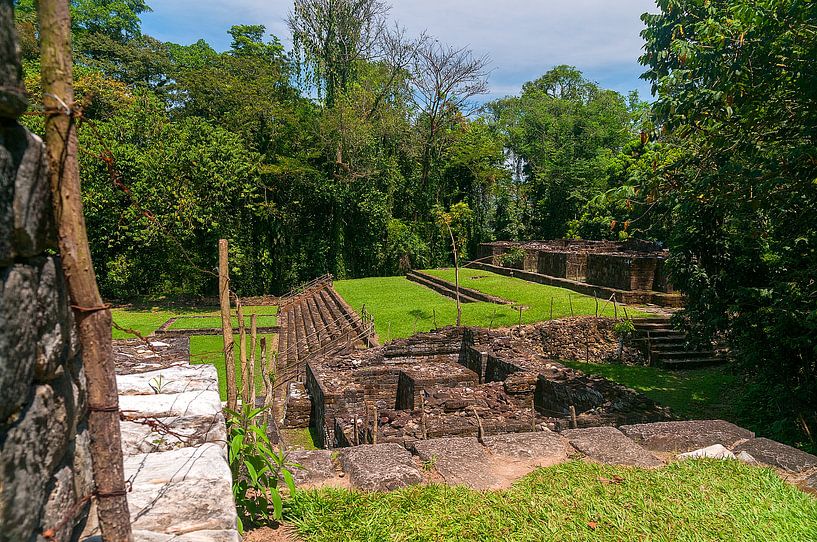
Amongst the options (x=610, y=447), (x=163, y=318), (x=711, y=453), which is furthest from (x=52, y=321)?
(x=163, y=318)

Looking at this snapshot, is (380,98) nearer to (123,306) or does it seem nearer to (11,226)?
(123,306)

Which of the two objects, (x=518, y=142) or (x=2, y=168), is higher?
(x=518, y=142)

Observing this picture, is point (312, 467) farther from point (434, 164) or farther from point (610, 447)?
point (434, 164)

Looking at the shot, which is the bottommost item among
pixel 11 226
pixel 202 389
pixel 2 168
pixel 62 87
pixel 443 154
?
pixel 202 389

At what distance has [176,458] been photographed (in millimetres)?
2514

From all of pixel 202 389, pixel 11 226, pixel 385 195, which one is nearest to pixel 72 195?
pixel 11 226

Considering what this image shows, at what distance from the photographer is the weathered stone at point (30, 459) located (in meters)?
1.28

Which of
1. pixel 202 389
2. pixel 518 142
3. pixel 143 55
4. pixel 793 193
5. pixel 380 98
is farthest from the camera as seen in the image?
pixel 518 142

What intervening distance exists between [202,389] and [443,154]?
32.4 metres

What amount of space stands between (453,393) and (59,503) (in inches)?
372

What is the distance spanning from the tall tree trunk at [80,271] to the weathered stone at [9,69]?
0.21m

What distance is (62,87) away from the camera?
1613mm

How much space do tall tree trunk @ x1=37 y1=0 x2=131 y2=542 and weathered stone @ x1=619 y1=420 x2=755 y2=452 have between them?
406cm

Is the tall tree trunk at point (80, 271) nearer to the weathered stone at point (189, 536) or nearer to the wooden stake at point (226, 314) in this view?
the weathered stone at point (189, 536)
